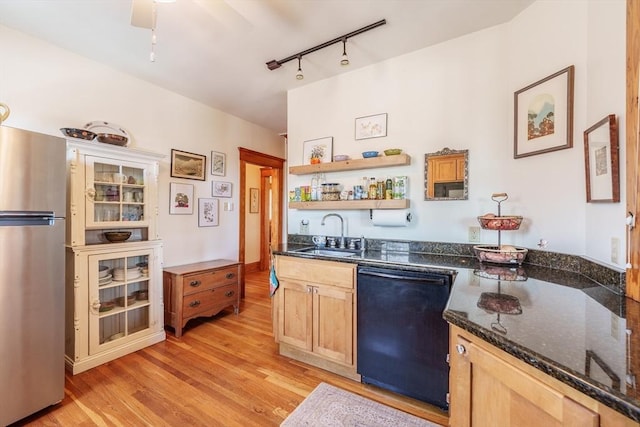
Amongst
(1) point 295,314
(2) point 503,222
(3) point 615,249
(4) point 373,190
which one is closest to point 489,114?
(2) point 503,222

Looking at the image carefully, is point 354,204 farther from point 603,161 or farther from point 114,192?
point 114,192

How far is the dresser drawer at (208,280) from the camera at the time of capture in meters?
2.78

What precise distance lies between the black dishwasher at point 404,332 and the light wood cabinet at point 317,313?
4.1 inches

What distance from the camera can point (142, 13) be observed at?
1401mm

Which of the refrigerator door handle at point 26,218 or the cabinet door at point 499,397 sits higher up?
the refrigerator door handle at point 26,218

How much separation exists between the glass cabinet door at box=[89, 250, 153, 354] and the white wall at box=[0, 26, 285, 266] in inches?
19.9

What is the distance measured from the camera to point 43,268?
167cm

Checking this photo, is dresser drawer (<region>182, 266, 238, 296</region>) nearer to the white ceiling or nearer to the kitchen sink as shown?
the kitchen sink

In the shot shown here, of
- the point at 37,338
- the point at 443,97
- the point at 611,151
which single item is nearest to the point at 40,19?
the point at 37,338

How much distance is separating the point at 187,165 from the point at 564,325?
344cm

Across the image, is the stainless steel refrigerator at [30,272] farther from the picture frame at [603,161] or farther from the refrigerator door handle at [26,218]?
the picture frame at [603,161]

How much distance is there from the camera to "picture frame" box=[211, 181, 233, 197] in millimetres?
3529

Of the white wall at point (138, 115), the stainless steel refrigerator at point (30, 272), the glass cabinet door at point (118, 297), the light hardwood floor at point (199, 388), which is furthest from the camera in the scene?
the glass cabinet door at point (118, 297)

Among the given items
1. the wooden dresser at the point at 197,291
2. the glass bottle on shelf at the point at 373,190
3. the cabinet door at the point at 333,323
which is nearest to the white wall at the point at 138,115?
the wooden dresser at the point at 197,291
